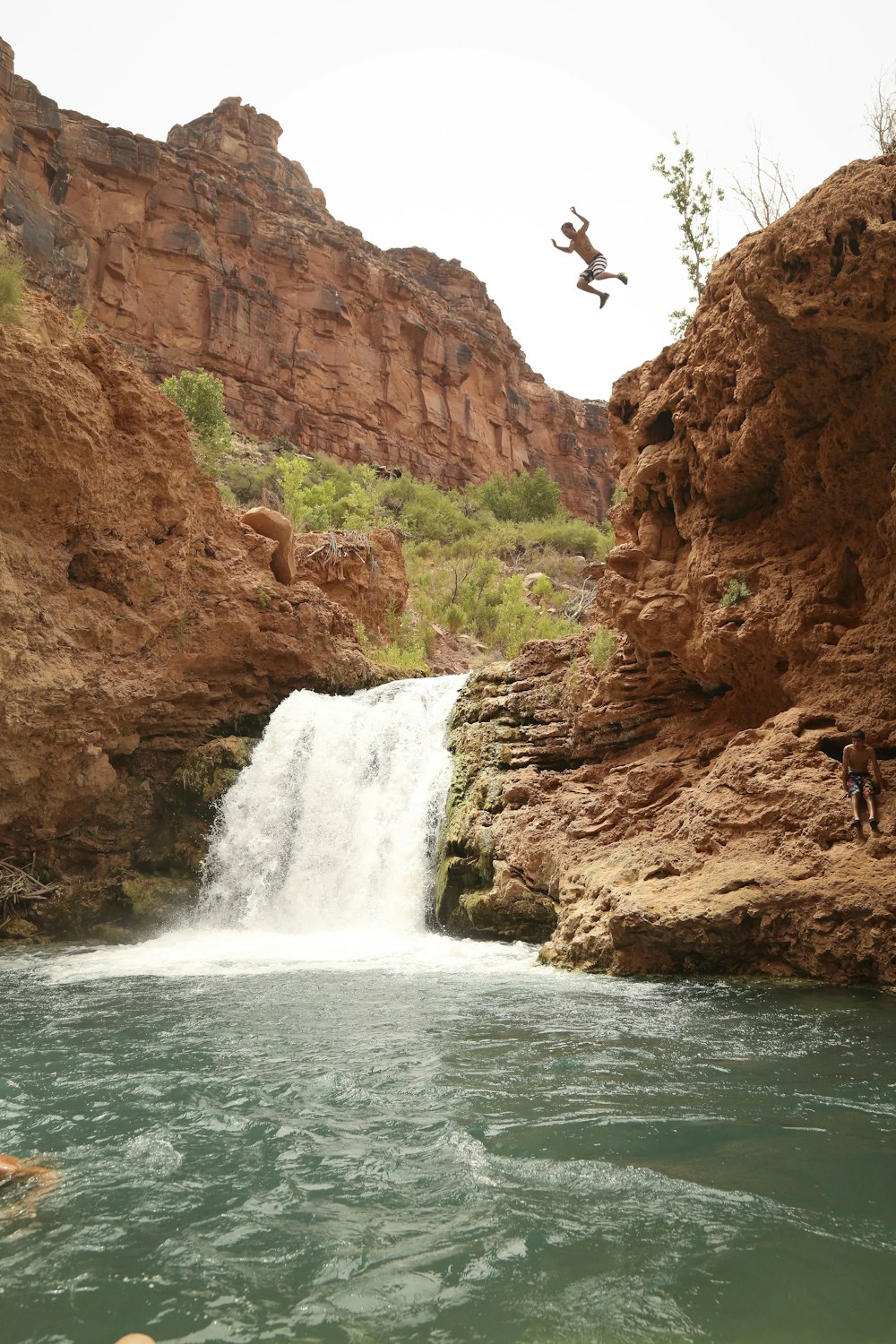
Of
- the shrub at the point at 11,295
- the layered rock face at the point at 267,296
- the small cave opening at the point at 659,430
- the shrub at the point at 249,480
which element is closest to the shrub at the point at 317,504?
the shrub at the point at 249,480

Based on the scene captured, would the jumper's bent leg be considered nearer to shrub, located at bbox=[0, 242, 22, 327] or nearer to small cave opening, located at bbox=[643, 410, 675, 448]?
small cave opening, located at bbox=[643, 410, 675, 448]

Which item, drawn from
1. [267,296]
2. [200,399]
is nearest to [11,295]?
[200,399]

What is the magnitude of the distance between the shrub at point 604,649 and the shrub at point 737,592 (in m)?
2.39

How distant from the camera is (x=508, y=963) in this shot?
32.1ft

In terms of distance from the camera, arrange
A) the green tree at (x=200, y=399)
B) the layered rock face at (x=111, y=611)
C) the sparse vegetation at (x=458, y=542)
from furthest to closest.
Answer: the green tree at (x=200, y=399)
the sparse vegetation at (x=458, y=542)
the layered rock face at (x=111, y=611)

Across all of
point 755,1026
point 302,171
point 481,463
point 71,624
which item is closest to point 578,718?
point 755,1026

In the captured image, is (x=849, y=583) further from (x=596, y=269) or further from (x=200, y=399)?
(x=200, y=399)

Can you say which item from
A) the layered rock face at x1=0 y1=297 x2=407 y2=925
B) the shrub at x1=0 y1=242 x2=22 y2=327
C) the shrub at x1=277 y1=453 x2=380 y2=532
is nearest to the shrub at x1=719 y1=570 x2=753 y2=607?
the layered rock face at x1=0 y1=297 x2=407 y2=925

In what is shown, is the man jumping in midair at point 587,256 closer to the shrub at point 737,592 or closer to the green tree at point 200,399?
the shrub at point 737,592

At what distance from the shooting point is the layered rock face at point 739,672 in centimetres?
784

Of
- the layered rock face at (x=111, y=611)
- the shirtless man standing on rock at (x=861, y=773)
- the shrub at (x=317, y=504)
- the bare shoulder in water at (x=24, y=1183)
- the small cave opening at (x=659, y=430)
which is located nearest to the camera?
the bare shoulder in water at (x=24, y=1183)

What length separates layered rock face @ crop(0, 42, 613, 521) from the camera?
38.6 m

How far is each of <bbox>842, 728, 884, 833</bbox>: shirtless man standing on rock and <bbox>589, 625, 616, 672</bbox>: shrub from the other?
433cm

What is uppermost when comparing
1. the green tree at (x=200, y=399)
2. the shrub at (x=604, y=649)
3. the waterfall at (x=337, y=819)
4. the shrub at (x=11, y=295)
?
the green tree at (x=200, y=399)
